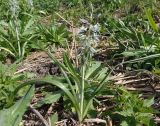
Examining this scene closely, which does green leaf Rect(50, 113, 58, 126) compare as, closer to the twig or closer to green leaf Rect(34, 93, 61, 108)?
the twig

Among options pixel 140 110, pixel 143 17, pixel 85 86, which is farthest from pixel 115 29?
pixel 140 110

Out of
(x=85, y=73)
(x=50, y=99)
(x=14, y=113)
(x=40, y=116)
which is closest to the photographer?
(x=14, y=113)

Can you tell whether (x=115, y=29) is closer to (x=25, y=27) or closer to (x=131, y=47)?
(x=131, y=47)

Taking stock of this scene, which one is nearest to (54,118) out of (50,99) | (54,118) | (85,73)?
(54,118)

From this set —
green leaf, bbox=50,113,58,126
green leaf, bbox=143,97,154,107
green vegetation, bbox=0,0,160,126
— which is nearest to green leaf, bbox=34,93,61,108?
green vegetation, bbox=0,0,160,126

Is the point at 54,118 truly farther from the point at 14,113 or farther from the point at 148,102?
the point at 148,102

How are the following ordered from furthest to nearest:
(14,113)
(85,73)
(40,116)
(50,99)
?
(85,73) < (50,99) < (40,116) < (14,113)

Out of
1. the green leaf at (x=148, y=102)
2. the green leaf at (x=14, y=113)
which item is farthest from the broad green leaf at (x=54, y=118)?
the green leaf at (x=148, y=102)

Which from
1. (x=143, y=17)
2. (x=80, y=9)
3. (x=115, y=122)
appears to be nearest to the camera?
(x=115, y=122)
